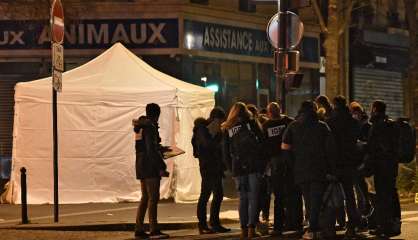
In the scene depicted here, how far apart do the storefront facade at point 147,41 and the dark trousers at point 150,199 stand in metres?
11.6

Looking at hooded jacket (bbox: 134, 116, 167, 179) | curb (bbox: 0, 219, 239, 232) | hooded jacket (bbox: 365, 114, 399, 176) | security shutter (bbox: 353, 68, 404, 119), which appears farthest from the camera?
security shutter (bbox: 353, 68, 404, 119)

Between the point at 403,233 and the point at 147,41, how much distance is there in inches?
493

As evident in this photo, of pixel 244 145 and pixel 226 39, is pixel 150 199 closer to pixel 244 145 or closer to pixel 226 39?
pixel 244 145

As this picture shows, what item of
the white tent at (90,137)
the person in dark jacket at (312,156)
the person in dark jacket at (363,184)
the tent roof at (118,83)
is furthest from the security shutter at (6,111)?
the person in dark jacket at (312,156)

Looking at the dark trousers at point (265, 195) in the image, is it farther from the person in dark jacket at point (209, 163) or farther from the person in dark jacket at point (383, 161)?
the person in dark jacket at point (383, 161)

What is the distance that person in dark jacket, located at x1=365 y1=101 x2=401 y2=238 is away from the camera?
12570mm

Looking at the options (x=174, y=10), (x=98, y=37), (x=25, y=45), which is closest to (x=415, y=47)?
(x=174, y=10)

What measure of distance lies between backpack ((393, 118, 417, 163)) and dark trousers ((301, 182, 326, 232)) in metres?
1.45

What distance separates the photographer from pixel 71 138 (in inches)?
760

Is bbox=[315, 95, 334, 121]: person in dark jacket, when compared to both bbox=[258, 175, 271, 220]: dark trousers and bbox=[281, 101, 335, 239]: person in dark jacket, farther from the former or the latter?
bbox=[258, 175, 271, 220]: dark trousers

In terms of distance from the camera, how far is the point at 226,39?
26.4 m

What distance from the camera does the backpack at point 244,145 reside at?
12.5m

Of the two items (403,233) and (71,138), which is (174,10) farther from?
(403,233)

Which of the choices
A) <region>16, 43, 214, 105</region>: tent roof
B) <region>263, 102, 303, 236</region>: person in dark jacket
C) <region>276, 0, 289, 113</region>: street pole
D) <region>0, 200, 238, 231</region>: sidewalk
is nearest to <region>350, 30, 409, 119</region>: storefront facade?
<region>16, 43, 214, 105</region>: tent roof
